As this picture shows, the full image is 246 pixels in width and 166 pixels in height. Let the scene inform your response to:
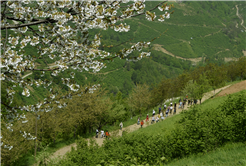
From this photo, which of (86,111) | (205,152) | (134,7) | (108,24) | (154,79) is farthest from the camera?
(154,79)

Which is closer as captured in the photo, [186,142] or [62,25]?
[62,25]

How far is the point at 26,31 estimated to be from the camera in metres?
4.07

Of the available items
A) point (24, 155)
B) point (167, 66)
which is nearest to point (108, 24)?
point (24, 155)

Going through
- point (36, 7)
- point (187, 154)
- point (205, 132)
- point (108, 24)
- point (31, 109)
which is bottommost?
point (187, 154)

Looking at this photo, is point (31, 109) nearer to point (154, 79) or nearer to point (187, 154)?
point (187, 154)

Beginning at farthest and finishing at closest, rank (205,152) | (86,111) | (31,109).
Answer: (86,111) < (205,152) < (31,109)

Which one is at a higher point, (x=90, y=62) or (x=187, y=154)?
(x=90, y=62)

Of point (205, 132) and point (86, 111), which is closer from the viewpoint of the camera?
point (205, 132)

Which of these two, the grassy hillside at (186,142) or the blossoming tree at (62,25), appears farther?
the grassy hillside at (186,142)

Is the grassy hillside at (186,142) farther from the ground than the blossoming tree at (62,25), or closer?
closer

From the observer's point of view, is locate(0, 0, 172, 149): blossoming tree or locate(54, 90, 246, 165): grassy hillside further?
locate(54, 90, 246, 165): grassy hillside

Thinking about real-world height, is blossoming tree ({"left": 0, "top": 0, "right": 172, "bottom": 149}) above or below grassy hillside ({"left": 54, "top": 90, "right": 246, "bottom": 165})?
above

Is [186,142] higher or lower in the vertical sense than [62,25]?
lower

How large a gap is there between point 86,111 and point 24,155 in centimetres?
1014
